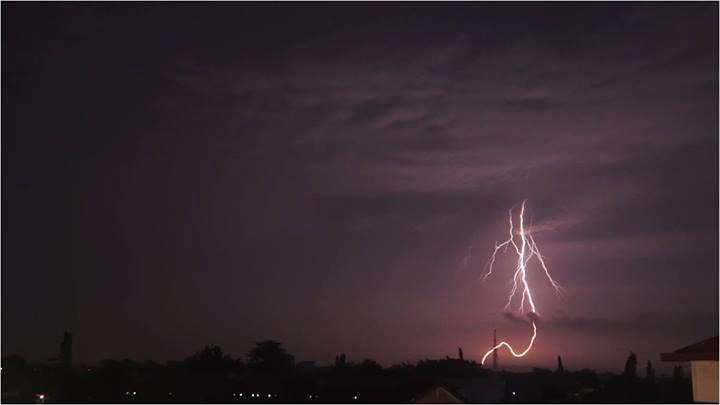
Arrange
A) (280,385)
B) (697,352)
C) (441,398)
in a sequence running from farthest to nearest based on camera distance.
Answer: (280,385)
(441,398)
(697,352)

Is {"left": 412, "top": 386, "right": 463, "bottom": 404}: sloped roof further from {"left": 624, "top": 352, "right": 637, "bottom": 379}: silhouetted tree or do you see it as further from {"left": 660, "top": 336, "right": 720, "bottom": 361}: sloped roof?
{"left": 624, "top": 352, "right": 637, "bottom": 379}: silhouetted tree

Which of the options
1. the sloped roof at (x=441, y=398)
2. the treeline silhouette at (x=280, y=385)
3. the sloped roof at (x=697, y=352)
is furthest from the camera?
the treeline silhouette at (x=280, y=385)

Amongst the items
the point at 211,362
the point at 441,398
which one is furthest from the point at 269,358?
the point at 441,398

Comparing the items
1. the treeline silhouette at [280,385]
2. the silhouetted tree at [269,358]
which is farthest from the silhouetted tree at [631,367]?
the silhouetted tree at [269,358]

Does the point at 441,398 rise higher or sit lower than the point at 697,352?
lower

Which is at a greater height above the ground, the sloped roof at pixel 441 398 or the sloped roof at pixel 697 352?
the sloped roof at pixel 697 352

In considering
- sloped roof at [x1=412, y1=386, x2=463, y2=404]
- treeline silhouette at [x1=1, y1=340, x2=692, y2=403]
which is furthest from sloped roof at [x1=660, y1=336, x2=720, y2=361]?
treeline silhouette at [x1=1, y1=340, x2=692, y2=403]

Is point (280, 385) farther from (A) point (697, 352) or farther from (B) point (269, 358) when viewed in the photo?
(A) point (697, 352)

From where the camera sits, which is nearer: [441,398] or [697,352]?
[697,352]

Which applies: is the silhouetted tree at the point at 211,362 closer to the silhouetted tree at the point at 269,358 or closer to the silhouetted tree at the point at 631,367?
the silhouetted tree at the point at 269,358

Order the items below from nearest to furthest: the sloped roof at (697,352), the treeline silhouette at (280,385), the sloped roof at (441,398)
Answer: the sloped roof at (697,352) → the sloped roof at (441,398) → the treeline silhouette at (280,385)
